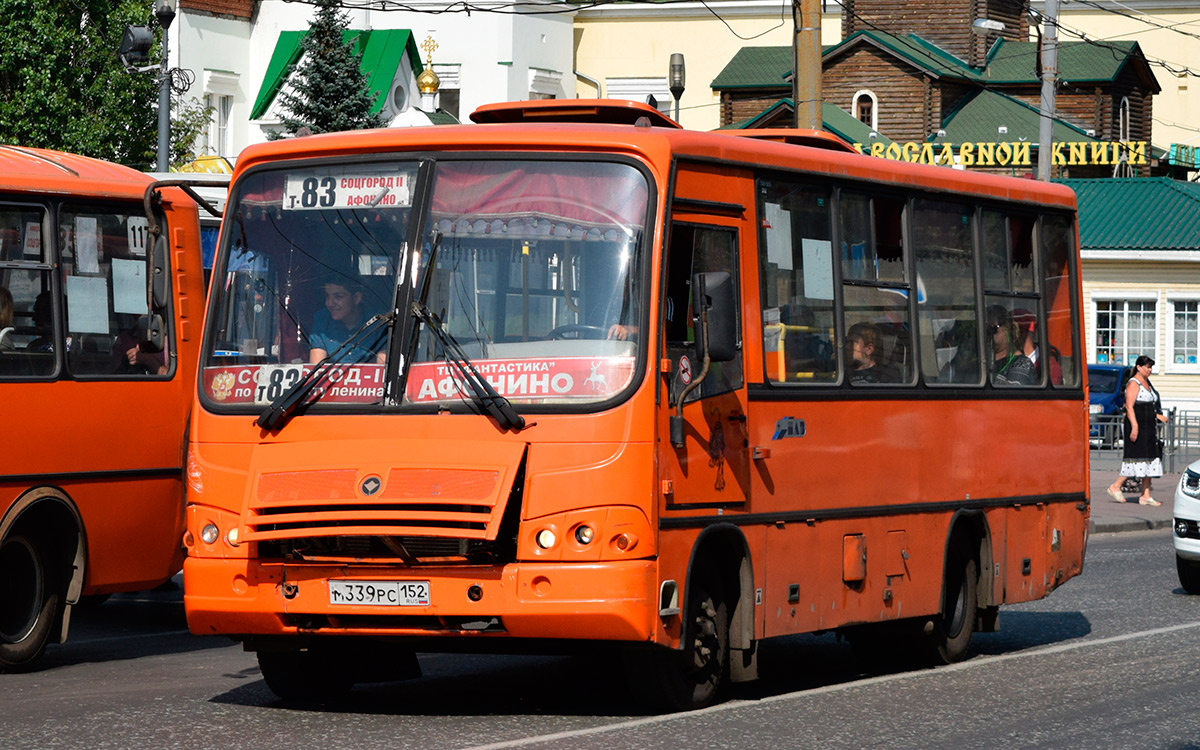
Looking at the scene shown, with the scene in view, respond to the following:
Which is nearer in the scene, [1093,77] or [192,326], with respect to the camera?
[192,326]

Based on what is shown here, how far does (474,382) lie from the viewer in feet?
29.8

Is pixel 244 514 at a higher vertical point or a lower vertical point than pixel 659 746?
higher

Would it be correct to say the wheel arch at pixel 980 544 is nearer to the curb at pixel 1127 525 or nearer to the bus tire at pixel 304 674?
the bus tire at pixel 304 674

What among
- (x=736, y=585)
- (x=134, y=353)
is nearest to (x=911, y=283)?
(x=736, y=585)

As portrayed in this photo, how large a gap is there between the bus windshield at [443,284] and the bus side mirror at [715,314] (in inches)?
11.7

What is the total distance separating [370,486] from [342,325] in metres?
0.90

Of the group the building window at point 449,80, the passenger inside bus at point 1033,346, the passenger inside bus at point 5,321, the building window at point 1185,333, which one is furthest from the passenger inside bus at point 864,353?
the building window at point 449,80

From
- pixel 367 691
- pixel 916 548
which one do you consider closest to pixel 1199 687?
pixel 916 548

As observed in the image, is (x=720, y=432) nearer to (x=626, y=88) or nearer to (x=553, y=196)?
(x=553, y=196)

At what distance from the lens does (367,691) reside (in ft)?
35.1

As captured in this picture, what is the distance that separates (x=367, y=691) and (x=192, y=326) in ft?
11.5

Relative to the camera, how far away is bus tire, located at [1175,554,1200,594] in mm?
17266

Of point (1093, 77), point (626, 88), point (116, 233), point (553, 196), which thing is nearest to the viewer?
point (553, 196)

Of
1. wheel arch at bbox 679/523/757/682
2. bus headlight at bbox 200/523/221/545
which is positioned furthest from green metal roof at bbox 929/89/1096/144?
bus headlight at bbox 200/523/221/545
